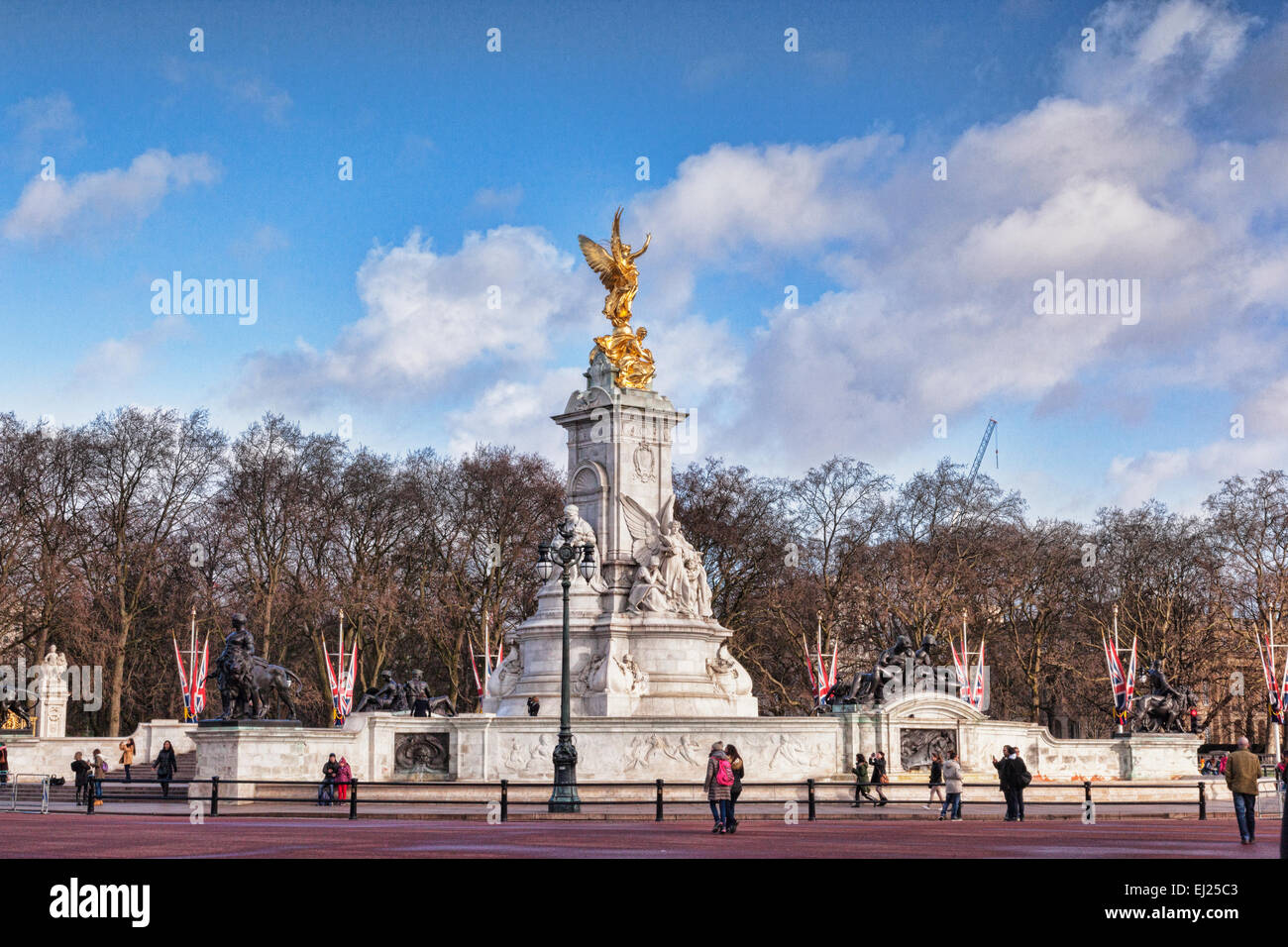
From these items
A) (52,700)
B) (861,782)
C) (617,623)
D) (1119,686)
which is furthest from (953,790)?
(52,700)

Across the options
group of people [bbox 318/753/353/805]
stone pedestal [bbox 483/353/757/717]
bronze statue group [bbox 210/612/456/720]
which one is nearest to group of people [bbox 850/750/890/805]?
stone pedestal [bbox 483/353/757/717]

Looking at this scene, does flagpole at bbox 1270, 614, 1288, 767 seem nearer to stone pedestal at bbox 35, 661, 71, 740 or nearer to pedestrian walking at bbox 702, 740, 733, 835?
pedestrian walking at bbox 702, 740, 733, 835

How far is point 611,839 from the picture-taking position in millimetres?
23203

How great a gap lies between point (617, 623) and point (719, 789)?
19.7 m

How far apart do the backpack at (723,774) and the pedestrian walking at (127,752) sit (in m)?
26.5

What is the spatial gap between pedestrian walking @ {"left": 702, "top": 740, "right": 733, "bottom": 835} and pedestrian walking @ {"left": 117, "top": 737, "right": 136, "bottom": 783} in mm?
26346

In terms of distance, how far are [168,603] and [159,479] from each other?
5077 mm

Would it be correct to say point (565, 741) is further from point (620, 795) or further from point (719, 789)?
point (719, 789)

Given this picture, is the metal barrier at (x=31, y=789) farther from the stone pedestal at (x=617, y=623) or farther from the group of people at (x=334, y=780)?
the stone pedestal at (x=617, y=623)

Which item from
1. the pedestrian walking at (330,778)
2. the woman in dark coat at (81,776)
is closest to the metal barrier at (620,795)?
the pedestrian walking at (330,778)

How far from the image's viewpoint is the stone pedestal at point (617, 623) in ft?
148

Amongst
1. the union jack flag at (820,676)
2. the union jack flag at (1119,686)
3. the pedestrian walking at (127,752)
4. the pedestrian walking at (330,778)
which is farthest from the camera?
the union jack flag at (820,676)
